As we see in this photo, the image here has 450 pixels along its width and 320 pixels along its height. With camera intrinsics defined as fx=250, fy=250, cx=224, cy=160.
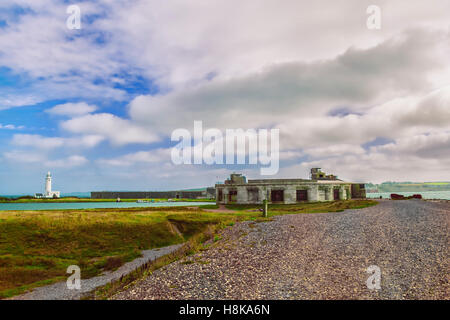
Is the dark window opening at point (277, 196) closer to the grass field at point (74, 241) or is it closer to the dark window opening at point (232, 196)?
the dark window opening at point (232, 196)

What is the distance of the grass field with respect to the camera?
19062 millimetres

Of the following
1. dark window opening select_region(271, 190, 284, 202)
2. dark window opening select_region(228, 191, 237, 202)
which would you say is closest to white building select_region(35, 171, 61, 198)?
dark window opening select_region(228, 191, 237, 202)

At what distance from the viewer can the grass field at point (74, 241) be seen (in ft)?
62.5

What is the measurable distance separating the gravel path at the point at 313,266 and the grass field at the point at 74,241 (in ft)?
29.9

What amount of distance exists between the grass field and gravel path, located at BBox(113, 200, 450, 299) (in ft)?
29.9

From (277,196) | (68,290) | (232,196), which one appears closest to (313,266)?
(68,290)

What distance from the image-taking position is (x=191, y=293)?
10.6m

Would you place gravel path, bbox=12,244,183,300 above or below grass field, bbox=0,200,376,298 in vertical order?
below

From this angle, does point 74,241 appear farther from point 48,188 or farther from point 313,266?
point 48,188

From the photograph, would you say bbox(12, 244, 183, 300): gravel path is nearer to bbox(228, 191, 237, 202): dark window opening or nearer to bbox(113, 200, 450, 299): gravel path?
bbox(113, 200, 450, 299): gravel path

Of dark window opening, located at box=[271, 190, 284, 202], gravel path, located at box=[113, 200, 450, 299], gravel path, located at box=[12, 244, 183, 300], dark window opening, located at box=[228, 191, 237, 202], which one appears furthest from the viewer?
dark window opening, located at box=[228, 191, 237, 202]
